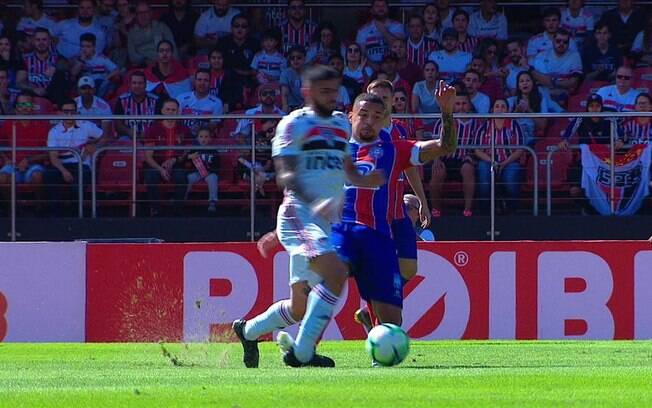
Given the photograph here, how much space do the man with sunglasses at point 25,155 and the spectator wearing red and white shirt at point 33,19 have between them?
11.7 ft

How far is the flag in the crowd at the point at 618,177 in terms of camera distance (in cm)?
1759

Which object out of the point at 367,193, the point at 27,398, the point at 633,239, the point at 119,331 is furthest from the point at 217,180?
the point at 27,398

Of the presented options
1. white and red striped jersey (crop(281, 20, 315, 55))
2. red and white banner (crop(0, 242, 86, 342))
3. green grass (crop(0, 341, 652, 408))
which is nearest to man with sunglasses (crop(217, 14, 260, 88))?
white and red striped jersey (crop(281, 20, 315, 55))

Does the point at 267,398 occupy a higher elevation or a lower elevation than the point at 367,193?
lower

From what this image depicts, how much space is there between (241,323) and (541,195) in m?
8.85

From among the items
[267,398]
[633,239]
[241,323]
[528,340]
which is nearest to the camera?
[267,398]

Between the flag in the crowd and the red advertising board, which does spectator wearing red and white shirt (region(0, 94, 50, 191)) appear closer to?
the red advertising board

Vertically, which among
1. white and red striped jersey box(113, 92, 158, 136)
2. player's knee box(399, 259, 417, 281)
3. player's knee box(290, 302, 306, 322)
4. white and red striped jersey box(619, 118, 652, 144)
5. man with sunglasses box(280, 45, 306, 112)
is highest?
man with sunglasses box(280, 45, 306, 112)

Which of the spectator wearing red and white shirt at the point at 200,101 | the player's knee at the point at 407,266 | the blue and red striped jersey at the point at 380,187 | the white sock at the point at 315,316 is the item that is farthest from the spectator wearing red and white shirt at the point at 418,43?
the white sock at the point at 315,316

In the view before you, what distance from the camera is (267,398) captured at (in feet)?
24.1

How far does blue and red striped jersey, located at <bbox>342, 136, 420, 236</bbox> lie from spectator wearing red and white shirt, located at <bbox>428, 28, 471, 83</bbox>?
33.2 feet

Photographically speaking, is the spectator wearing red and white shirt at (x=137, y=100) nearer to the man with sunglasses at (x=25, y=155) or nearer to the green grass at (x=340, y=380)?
the man with sunglasses at (x=25, y=155)

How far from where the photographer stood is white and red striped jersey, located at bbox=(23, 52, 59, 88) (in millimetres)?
20750

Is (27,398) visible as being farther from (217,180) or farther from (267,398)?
(217,180)
